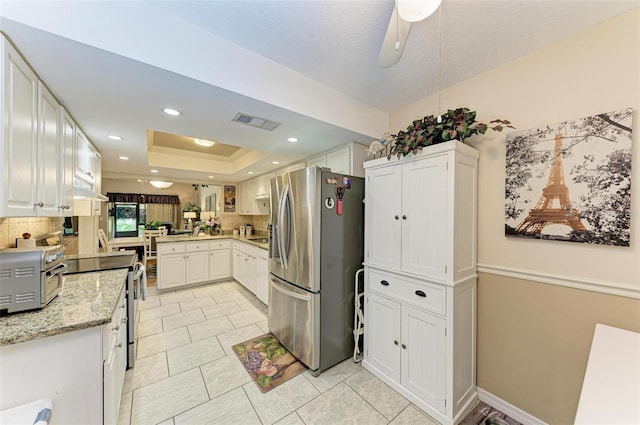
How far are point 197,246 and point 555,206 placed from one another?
488 cm

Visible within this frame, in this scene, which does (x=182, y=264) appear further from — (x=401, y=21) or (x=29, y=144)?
(x=401, y=21)

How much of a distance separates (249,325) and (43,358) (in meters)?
2.10

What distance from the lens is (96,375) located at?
122cm

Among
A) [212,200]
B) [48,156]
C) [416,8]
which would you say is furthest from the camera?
[212,200]

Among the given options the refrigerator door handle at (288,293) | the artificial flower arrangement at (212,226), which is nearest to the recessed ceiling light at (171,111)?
the refrigerator door handle at (288,293)

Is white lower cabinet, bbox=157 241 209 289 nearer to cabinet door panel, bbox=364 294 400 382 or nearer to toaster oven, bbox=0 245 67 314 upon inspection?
toaster oven, bbox=0 245 67 314

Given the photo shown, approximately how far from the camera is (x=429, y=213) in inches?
67.7

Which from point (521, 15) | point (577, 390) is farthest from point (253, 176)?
point (577, 390)

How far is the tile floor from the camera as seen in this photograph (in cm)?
166

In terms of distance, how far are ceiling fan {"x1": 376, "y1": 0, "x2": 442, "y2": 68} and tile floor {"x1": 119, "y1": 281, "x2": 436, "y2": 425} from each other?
2339mm

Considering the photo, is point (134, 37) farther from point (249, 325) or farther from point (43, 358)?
point (249, 325)

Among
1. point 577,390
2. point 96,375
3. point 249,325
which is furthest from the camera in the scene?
point 249,325

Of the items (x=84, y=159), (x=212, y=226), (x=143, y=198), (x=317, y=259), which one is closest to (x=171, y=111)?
(x=84, y=159)

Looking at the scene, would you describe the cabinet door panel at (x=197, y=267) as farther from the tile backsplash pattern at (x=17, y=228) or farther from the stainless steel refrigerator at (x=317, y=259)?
the stainless steel refrigerator at (x=317, y=259)
